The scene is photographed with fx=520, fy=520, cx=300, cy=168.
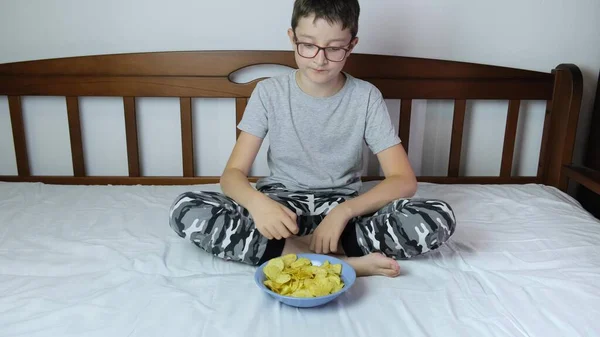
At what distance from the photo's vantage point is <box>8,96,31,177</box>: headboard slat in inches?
52.7

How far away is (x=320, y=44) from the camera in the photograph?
35.7 inches

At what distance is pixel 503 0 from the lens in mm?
1386

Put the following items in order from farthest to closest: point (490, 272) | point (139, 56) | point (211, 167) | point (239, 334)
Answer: point (211, 167), point (139, 56), point (490, 272), point (239, 334)

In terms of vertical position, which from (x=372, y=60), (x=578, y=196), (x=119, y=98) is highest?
(x=372, y=60)

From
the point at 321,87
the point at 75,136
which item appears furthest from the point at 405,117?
the point at 75,136

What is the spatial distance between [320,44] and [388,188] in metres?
0.29

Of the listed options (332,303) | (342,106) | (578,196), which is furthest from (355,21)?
(578,196)

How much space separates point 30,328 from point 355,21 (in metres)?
0.71

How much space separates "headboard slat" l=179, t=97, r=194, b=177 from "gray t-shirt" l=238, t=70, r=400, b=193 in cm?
35

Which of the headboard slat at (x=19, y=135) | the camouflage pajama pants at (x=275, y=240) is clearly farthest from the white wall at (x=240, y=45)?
the camouflage pajama pants at (x=275, y=240)

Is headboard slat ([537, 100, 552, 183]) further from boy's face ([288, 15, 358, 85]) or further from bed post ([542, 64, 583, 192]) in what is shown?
boy's face ([288, 15, 358, 85])

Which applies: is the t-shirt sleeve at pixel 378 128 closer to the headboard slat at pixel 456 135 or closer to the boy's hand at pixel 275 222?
the boy's hand at pixel 275 222

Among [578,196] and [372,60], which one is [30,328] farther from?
[578,196]

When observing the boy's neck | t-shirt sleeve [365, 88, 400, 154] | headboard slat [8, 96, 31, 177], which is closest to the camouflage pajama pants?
t-shirt sleeve [365, 88, 400, 154]
